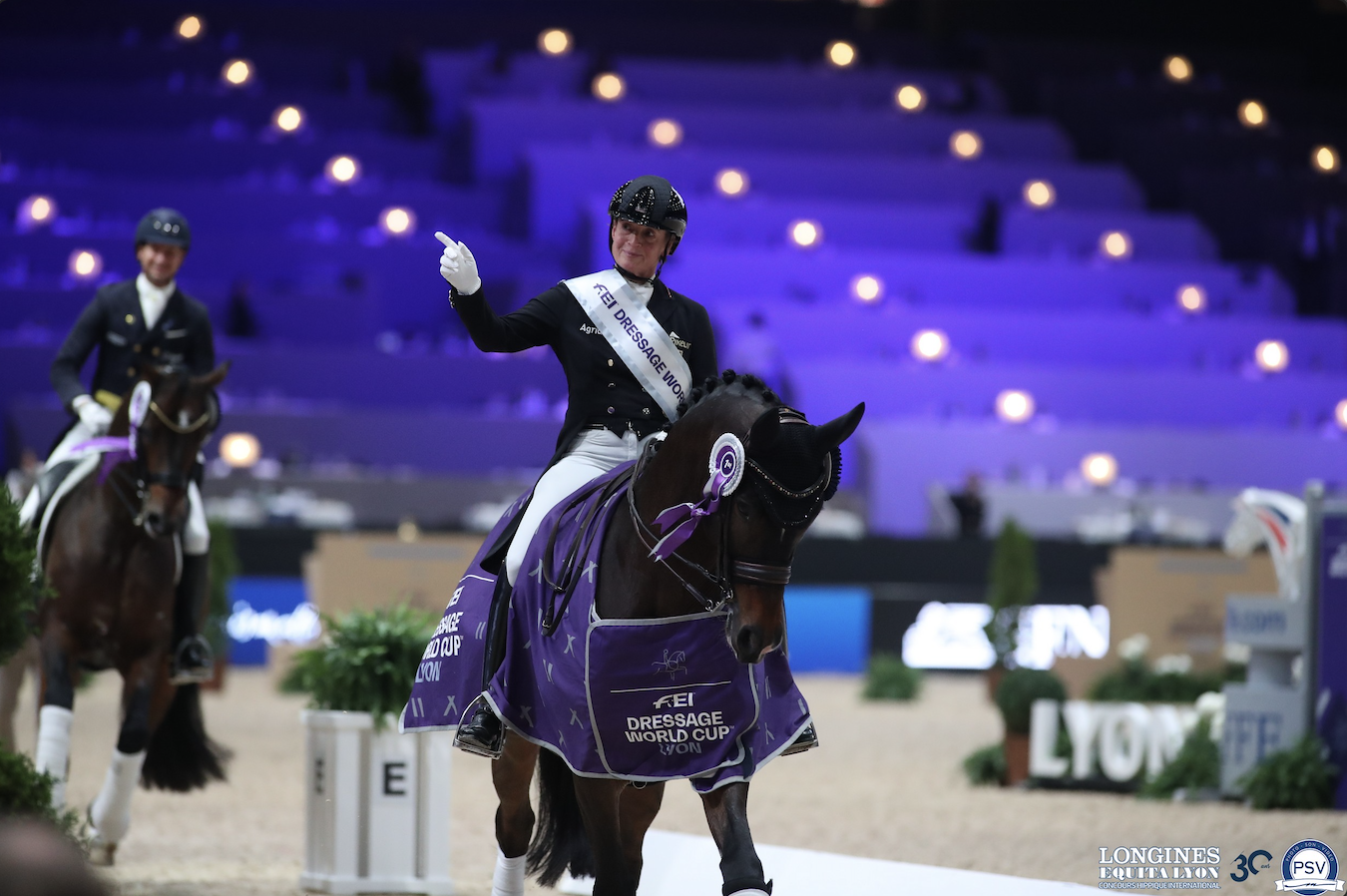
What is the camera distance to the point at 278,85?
33.8 metres

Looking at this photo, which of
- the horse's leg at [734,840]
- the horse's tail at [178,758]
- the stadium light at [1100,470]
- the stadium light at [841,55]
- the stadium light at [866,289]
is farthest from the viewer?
the stadium light at [841,55]

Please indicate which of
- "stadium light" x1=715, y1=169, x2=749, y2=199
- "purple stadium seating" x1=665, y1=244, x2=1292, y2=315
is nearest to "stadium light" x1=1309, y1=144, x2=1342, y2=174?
"purple stadium seating" x1=665, y1=244, x2=1292, y2=315

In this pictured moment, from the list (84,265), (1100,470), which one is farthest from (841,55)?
(84,265)

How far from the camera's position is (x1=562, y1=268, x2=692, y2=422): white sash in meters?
4.78

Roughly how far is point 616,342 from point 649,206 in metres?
0.39

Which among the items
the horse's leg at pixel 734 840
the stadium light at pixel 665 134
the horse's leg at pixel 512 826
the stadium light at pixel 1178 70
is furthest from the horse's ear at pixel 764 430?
the stadium light at pixel 1178 70

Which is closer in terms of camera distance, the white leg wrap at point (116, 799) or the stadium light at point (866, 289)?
the white leg wrap at point (116, 799)

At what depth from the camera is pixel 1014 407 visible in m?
23.4

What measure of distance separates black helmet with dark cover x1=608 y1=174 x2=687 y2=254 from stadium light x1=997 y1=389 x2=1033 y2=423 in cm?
1903

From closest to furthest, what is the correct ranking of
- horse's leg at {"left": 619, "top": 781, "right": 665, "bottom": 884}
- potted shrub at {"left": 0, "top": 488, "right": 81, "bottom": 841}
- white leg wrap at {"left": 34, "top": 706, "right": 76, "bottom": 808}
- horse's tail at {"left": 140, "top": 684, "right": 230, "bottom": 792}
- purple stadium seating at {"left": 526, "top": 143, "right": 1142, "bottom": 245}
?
potted shrub at {"left": 0, "top": 488, "right": 81, "bottom": 841} < horse's leg at {"left": 619, "top": 781, "right": 665, "bottom": 884} < white leg wrap at {"left": 34, "top": 706, "right": 76, "bottom": 808} < horse's tail at {"left": 140, "top": 684, "right": 230, "bottom": 792} < purple stadium seating at {"left": 526, "top": 143, "right": 1142, "bottom": 245}

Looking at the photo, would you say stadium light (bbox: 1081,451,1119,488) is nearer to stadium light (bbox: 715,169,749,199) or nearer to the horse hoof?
stadium light (bbox: 715,169,749,199)

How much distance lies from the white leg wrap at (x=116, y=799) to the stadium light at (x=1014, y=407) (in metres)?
17.8

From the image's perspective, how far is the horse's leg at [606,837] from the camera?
14.4ft

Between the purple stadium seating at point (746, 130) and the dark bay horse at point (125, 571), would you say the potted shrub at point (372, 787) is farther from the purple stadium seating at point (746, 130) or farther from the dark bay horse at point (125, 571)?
the purple stadium seating at point (746, 130)
